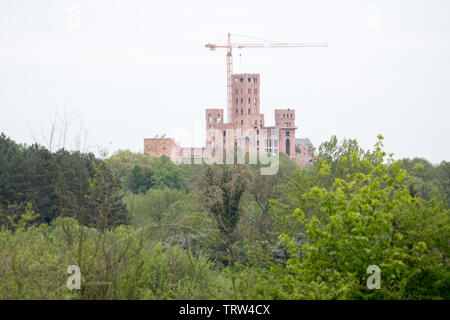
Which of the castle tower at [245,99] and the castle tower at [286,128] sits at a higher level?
the castle tower at [245,99]

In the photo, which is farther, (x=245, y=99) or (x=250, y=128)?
(x=245, y=99)

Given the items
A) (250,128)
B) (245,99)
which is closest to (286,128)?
(250,128)

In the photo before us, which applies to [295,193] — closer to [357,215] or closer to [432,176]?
[357,215]

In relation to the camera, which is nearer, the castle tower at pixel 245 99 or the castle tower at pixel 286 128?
the castle tower at pixel 286 128

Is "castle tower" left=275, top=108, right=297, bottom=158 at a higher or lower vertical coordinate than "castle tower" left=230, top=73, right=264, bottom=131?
lower

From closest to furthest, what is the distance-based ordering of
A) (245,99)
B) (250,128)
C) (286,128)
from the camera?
(286,128), (250,128), (245,99)

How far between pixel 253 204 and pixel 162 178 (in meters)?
37.4

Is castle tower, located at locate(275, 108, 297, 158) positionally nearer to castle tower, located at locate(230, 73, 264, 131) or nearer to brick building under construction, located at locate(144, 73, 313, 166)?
brick building under construction, located at locate(144, 73, 313, 166)

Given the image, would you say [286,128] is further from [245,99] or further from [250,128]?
[245,99]

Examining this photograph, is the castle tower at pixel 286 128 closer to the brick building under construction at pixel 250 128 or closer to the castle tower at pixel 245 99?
the brick building under construction at pixel 250 128

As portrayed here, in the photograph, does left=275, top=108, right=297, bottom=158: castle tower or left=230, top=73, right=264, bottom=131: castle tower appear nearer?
left=275, top=108, right=297, bottom=158: castle tower

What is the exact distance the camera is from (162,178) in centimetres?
7981
